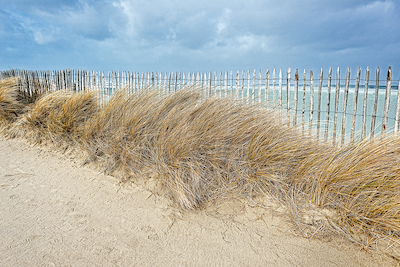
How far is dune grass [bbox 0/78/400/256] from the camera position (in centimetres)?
271

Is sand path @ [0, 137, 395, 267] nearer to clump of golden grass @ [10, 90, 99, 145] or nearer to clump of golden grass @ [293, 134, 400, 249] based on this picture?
clump of golden grass @ [293, 134, 400, 249]

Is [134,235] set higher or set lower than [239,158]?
lower

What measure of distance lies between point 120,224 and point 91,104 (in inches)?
140

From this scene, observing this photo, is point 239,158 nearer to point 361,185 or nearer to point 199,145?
point 199,145

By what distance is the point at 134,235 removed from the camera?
2.66m

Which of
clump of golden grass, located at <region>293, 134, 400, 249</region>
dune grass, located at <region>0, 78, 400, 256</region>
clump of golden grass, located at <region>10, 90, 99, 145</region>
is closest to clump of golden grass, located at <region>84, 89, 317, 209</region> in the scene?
dune grass, located at <region>0, 78, 400, 256</region>

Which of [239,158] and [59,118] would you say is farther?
[59,118]

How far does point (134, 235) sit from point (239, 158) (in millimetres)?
1580

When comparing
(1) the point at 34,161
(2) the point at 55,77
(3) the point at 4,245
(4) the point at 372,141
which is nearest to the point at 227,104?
(4) the point at 372,141

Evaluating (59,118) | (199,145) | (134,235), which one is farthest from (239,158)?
(59,118)

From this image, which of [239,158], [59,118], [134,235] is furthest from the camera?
[59,118]

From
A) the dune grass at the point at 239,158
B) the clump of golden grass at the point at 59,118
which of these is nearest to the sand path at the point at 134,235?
the dune grass at the point at 239,158

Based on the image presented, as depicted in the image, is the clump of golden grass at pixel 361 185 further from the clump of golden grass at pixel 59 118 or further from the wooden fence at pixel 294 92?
the clump of golden grass at pixel 59 118

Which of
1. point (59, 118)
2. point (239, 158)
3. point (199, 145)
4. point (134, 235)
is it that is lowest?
point (134, 235)
